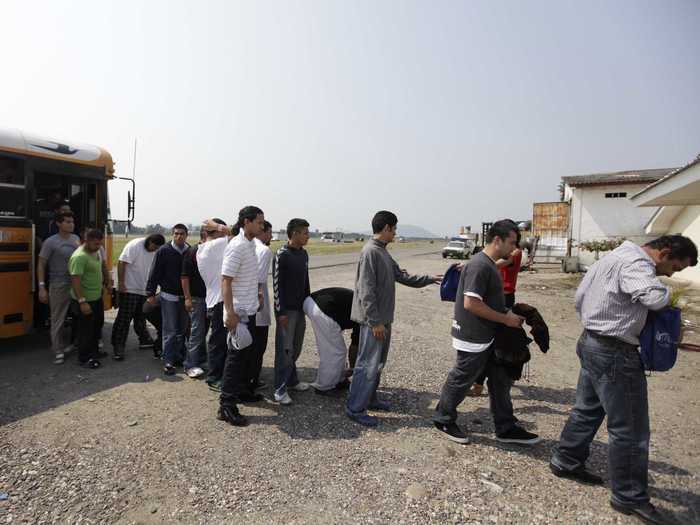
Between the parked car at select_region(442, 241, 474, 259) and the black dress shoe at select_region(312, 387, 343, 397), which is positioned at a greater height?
the parked car at select_region(442, 241, 474, 259)

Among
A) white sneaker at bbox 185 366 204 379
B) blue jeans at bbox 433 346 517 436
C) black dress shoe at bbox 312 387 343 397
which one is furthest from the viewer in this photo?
white sneaker at bbox 185 366 204 379

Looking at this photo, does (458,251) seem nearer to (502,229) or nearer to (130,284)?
(130,284)

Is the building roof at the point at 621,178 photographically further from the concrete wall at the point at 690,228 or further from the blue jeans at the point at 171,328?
the blue jeans at the point at 171,328

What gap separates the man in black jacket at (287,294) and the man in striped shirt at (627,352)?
9.31 feet

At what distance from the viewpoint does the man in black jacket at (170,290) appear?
5.61 m

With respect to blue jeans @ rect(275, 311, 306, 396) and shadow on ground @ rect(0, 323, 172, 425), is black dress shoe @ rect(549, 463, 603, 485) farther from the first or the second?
shadow on ground @ rect(0, 323, 172, 425)

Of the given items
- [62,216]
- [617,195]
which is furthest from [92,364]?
[617,195]

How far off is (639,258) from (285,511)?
2930 millimetres

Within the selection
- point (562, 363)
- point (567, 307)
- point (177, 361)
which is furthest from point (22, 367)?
point (567, 307)

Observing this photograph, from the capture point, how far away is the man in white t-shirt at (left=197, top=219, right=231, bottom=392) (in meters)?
4.73

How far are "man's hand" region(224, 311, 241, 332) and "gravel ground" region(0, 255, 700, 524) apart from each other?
38.7 inches

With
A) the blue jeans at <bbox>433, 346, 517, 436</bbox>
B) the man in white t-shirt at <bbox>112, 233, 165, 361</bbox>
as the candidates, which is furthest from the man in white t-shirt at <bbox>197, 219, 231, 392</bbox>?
the blue jeans at <bbox>433, 346, 517, 436</bbox>

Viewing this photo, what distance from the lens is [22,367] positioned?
18.3 ft

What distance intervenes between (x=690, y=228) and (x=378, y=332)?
1617 centimetres
